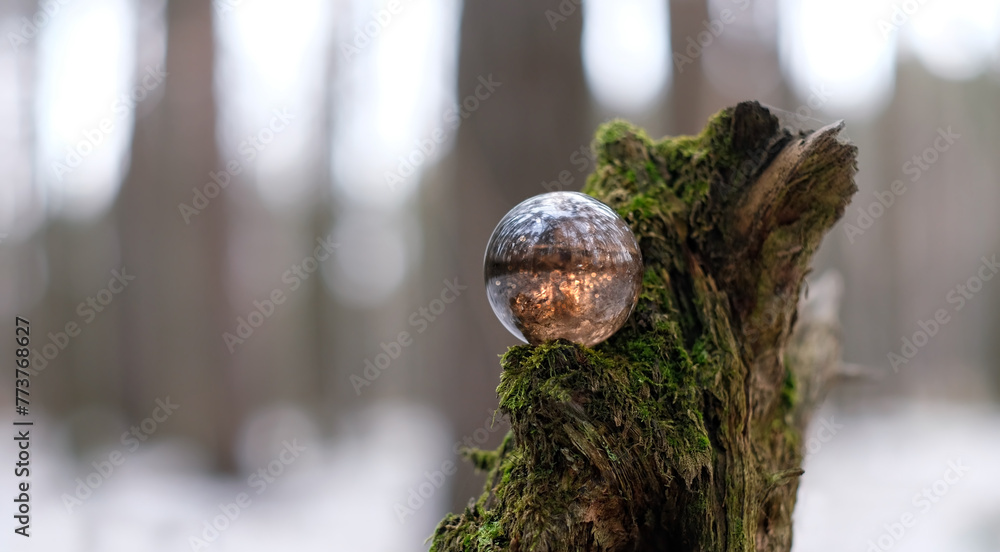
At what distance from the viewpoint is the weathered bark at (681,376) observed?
1215 mm

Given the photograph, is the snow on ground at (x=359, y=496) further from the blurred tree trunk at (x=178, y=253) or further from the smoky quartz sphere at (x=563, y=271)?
the smoky quartz sphere at (x=563, y=271)

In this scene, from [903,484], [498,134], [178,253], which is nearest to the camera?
[498,134]

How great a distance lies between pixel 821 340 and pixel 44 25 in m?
6.18

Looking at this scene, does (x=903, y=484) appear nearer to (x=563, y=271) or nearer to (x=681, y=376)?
(x=681, y=376)

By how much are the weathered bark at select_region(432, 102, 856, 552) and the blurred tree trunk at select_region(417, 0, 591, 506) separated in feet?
4.92

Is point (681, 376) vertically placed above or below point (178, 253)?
below

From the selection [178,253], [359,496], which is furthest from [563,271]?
[178,253]

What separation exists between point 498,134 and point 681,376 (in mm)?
2215

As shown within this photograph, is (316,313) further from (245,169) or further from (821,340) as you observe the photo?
(821,340)

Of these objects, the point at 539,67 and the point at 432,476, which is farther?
the point at 432,476

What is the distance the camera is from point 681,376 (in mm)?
1377

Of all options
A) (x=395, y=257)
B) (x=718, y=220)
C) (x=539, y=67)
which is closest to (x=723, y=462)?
(x=718, y=220)

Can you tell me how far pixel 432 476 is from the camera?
430 centimetres

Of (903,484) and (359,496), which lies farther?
(359,496)
